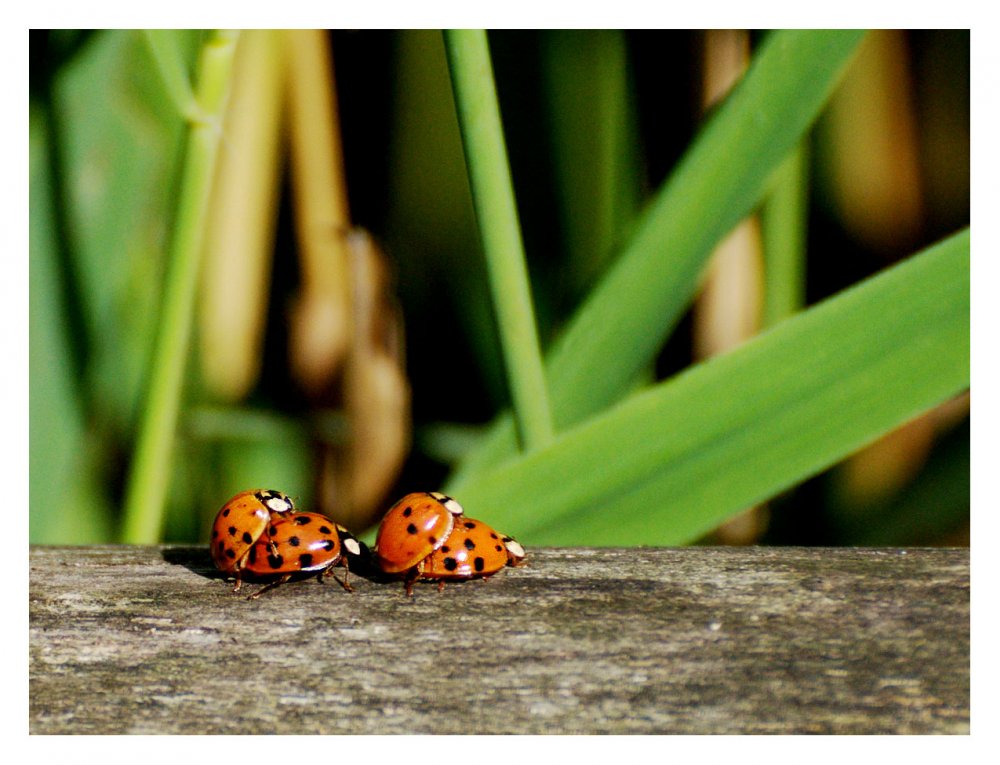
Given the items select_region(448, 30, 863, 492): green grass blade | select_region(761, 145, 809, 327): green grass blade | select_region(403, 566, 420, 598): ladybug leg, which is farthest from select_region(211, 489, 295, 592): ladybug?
select_region(761, 145, 809, 327): green grass blade

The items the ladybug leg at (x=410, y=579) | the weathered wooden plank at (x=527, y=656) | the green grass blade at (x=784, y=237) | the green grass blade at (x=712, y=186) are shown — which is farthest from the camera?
the green grass blade at (x=784, y=237)

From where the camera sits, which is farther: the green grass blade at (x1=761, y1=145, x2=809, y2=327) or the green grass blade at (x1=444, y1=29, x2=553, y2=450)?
the green grass blade at (x1=761, y1=145, x2=809, y2=327)

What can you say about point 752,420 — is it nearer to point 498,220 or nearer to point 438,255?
point 498,220

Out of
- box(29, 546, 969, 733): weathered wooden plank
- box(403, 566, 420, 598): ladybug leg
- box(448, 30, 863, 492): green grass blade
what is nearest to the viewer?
box(29, 546, 969, 733): weathered wooden plank

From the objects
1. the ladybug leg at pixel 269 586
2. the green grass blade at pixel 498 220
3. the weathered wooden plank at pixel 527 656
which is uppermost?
the green grass blade at pixel 498 220

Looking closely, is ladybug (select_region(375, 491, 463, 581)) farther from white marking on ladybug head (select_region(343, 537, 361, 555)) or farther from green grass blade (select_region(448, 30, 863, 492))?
green grass blade (select_region(448, 30, 863, 492))

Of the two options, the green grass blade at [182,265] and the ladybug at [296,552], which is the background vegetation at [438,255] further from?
the ladybug at [296,552]

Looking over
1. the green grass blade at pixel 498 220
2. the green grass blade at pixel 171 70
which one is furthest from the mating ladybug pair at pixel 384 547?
the green grass blade at pixel 171 70

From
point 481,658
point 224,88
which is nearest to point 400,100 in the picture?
point 224,88

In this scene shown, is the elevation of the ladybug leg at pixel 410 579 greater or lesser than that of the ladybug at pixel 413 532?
lesser
